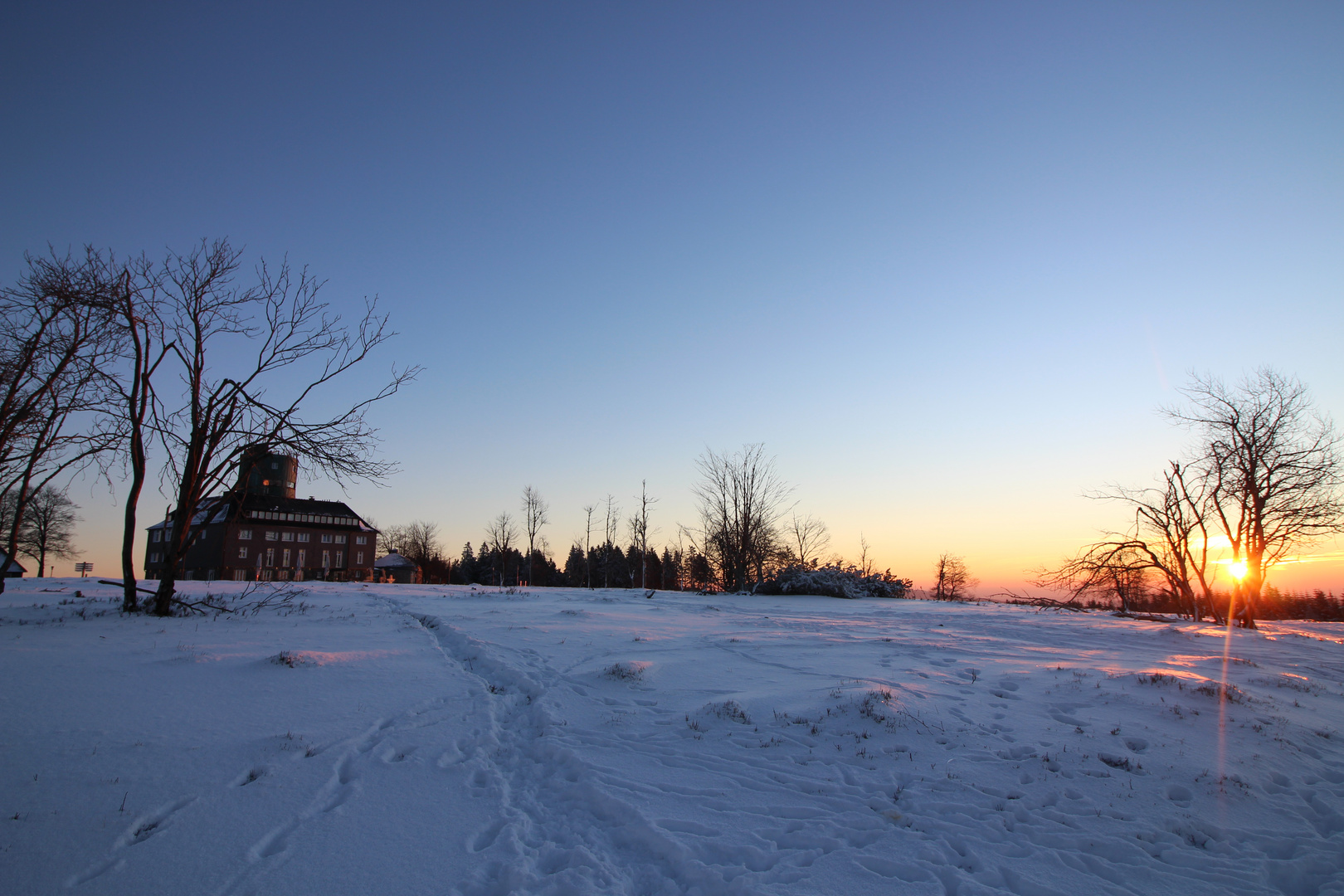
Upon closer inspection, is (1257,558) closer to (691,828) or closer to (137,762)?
(691,828)

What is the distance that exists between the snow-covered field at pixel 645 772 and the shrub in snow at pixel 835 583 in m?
17.0

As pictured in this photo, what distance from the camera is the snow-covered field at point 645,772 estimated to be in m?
3.66

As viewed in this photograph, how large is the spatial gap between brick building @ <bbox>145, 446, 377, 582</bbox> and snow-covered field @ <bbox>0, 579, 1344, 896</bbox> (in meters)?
59.8

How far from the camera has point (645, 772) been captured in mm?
5168

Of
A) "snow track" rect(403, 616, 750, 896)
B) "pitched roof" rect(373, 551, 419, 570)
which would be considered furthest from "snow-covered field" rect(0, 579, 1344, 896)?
"pitched roof" rect(373, 551, 419, 570)

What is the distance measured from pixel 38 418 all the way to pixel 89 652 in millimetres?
6858

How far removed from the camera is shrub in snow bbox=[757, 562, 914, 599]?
1040 inches


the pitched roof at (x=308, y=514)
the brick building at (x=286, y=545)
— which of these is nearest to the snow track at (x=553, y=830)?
the brick building at (x=286, y=545)

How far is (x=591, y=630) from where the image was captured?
41.2 feet

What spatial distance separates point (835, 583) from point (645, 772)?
22.9 metres

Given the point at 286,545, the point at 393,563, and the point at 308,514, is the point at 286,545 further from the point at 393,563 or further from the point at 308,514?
the point at 393,563

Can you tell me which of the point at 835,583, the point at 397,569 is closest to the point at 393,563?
the point at 397,569

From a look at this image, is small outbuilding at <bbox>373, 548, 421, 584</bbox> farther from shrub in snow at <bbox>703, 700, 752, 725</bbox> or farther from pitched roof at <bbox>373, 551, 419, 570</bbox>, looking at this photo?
shrub in snow at <bbox>703, 700, 752, 725</bbox>

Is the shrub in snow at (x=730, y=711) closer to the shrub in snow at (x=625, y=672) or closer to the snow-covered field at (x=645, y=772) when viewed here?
the snow-covered field at (x=645, y=772)
